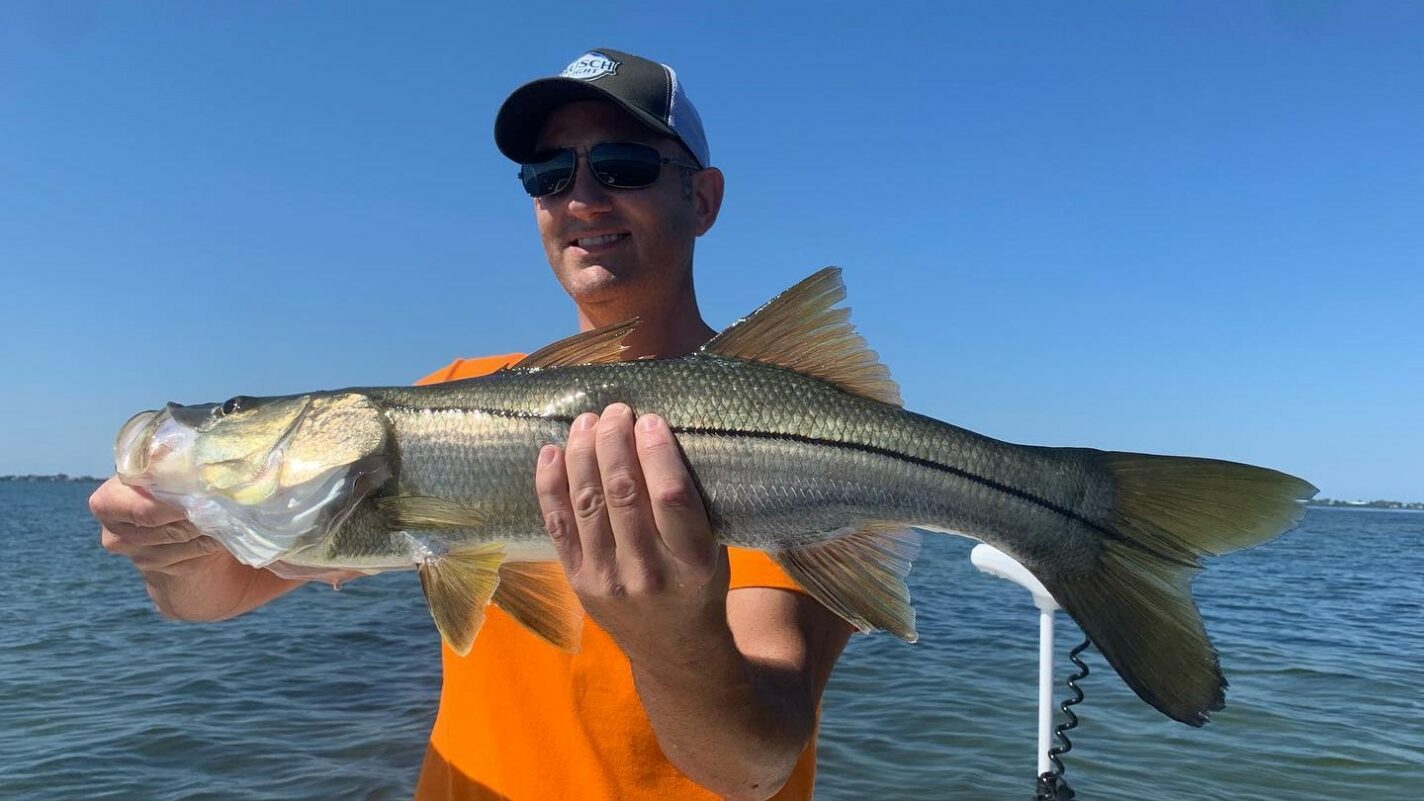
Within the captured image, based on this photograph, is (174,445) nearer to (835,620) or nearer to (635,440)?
(635,440)

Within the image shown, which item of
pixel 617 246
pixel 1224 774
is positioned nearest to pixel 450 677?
pixel 617 246

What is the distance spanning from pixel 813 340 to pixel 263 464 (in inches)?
66.8

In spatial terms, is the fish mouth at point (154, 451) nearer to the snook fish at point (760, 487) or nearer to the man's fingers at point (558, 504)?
the snook fish at point (760, 487)

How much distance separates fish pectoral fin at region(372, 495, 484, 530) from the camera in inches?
99.5

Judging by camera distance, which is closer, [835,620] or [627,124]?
[835,620]

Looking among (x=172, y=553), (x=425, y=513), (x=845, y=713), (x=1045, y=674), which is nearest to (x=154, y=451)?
(x=172, y=553)

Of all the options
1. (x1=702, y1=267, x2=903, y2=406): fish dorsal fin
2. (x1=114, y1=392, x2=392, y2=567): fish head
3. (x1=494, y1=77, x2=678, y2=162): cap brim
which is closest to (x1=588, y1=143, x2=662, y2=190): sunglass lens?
(x1=494, y1=77, x2=678, y2=162): cap brim

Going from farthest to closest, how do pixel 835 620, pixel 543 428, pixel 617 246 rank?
pixel 617 246 < pixel 835 620 < pixel 543 428

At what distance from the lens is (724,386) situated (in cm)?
248

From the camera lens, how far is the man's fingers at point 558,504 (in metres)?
2.43

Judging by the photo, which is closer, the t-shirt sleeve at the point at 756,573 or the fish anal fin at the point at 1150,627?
the fish anal fin at the point at 1150,627

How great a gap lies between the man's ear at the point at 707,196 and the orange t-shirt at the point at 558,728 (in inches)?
66.3

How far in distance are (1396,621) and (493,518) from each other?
21.9 metres

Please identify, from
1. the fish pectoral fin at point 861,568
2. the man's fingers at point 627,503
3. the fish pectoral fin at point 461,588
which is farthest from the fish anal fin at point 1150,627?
the fish pectoral fin at point 461,588
